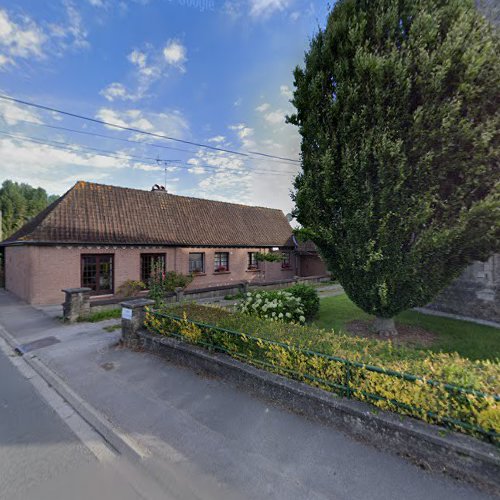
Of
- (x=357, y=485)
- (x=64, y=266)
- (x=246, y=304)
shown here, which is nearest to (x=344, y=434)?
(x=357, y=485)

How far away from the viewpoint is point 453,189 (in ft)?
20.0

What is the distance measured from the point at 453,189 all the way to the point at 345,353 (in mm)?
4677

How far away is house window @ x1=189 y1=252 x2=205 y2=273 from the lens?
727 inches

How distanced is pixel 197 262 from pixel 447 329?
47.6ft

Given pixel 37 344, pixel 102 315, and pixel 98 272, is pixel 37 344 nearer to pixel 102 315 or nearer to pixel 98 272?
pixel 102 315

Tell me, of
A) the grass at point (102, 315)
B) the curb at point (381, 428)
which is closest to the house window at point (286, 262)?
the grass at point (102, 315)

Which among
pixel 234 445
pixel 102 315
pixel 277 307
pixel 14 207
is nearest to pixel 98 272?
pixel 102 315

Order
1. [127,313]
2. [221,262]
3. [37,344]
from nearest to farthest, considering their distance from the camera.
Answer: [127,313]
[37,344]
[221,262]

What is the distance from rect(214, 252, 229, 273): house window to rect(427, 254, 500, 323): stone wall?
13541mm

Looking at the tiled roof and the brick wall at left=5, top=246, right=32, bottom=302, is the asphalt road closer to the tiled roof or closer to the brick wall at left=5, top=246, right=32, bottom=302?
the tiled roof

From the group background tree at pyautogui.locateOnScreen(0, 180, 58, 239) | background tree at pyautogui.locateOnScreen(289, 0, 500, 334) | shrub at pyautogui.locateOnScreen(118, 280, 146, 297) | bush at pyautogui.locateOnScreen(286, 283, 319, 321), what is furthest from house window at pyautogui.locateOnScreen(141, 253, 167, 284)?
background tree at pyautogui.locateOnScreen(0, 180, 58, 239)

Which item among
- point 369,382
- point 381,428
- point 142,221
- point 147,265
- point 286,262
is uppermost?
point 142,221

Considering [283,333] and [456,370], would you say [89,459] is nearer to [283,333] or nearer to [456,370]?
[283,333]

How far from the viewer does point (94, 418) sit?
4.39 m
